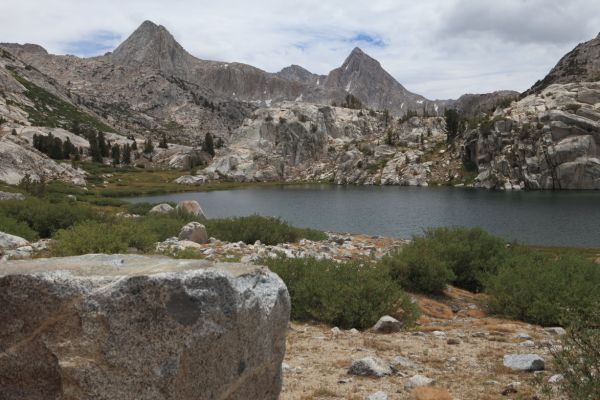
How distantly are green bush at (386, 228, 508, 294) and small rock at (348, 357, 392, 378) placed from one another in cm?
1027

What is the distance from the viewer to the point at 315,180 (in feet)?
581

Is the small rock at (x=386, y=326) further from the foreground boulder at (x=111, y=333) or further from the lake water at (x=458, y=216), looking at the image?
the lake water at (x=458, y=216)

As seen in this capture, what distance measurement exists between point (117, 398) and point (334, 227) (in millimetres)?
50066

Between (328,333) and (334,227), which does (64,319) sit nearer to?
(328,333)

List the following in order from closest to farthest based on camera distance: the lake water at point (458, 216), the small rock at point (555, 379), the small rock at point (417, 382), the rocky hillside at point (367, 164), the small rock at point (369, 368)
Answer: the small rock at point (555, 379), the small rock at point (417, 382), the small rock at point (369, 368), the lake water at point (458, 216), the rocky hillside at point (367, 164)

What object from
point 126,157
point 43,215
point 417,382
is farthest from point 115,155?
point 417,382

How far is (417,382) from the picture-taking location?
824cm

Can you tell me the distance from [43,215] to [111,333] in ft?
91.1

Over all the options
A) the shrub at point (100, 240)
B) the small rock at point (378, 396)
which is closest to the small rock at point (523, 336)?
the small rock at point (378, 396)

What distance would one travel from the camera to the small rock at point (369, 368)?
8766 millimetres

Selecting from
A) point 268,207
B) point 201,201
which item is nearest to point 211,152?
point 201,201

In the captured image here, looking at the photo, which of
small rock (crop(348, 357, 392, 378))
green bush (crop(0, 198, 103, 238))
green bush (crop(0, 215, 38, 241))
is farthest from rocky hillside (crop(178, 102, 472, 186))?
small rock (crop(348, 357, 392, 378))

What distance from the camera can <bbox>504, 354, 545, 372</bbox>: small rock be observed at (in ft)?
29.7

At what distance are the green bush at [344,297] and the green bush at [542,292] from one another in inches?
139
